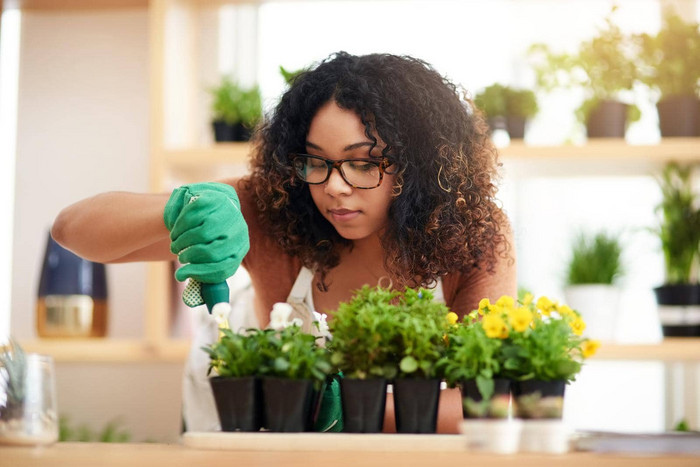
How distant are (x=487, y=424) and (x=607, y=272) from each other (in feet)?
5.19

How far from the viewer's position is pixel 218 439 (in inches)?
31.9

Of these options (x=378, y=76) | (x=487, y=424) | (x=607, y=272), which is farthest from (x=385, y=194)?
(x=607, y=272)

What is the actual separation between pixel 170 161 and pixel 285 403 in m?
1.49

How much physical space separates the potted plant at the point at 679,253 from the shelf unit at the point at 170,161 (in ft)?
0.16

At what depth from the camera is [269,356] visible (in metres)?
0.88

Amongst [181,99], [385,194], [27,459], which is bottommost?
[27,459]

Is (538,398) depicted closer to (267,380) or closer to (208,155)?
(267,380)

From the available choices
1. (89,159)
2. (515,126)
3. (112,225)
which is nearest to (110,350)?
(89,159)

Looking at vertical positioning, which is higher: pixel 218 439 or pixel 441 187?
pixel 441 187

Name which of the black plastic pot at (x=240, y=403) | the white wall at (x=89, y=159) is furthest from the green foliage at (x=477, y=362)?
the white wall at (x=89, y=159)

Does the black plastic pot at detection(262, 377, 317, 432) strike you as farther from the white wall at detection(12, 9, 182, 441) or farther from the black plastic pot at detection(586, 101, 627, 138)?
the white wall at detection(12, 9, 182, 441)

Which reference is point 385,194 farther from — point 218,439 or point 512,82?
point 512,82

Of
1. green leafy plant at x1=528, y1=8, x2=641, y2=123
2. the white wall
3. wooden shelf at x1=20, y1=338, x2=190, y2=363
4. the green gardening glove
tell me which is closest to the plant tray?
the green gardening glove

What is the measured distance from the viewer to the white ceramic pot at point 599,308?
2139mm
